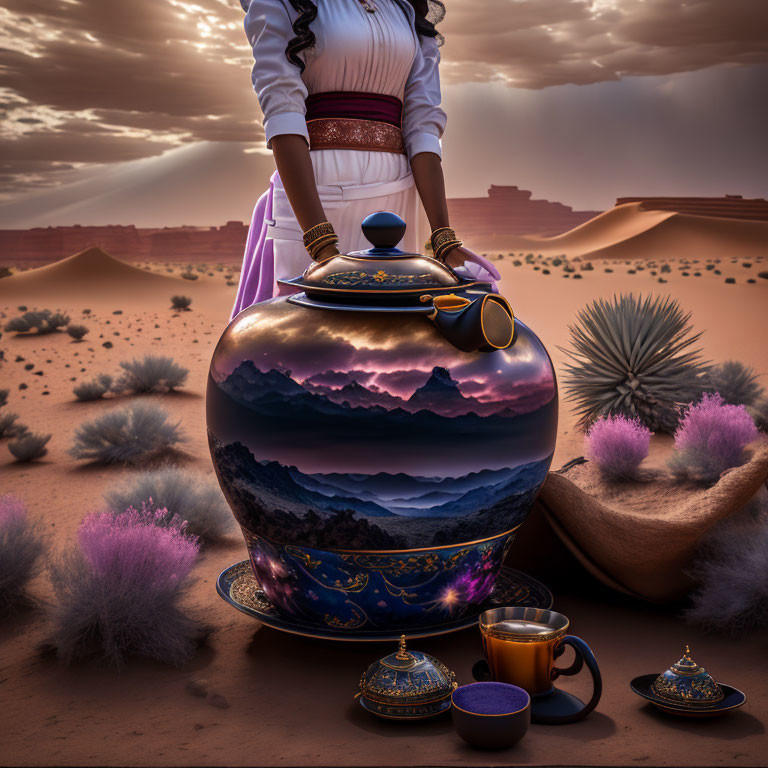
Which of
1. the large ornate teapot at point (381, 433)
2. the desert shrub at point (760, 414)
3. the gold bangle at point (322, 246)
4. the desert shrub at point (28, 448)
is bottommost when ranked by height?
the desert shrub at point (28, 448)

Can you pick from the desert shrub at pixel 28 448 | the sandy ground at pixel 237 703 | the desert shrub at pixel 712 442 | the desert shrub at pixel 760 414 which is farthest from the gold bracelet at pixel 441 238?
the desert shrub at pixel 28 448

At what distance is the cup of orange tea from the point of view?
262 centimetres

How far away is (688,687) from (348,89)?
2.46 metres

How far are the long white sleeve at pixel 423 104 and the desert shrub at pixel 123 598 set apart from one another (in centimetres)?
→ 191

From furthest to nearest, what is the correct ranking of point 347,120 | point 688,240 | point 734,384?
point 688,240
point 734,384
point 347,120

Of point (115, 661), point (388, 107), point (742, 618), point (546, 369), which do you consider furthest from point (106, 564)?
point (742, 618)

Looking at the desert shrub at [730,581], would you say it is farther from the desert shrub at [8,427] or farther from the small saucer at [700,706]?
the desert shrub at [8,427]

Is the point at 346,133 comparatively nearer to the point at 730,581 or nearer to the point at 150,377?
the point at 730,581

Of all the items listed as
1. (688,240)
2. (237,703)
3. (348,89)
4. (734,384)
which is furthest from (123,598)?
(688,240)

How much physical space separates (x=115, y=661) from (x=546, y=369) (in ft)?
6.01

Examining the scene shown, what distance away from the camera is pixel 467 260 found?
11.6ft

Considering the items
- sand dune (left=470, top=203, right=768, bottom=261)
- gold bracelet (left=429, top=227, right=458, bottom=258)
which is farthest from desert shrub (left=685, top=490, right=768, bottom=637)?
sand dune (left=470, top=203, right=768, bottom=261)

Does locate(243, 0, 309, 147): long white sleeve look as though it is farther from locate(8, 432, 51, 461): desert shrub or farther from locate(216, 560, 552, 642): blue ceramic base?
locate(8, 432, 51, 461): desert shrub

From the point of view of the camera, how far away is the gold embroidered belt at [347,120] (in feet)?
11.4
